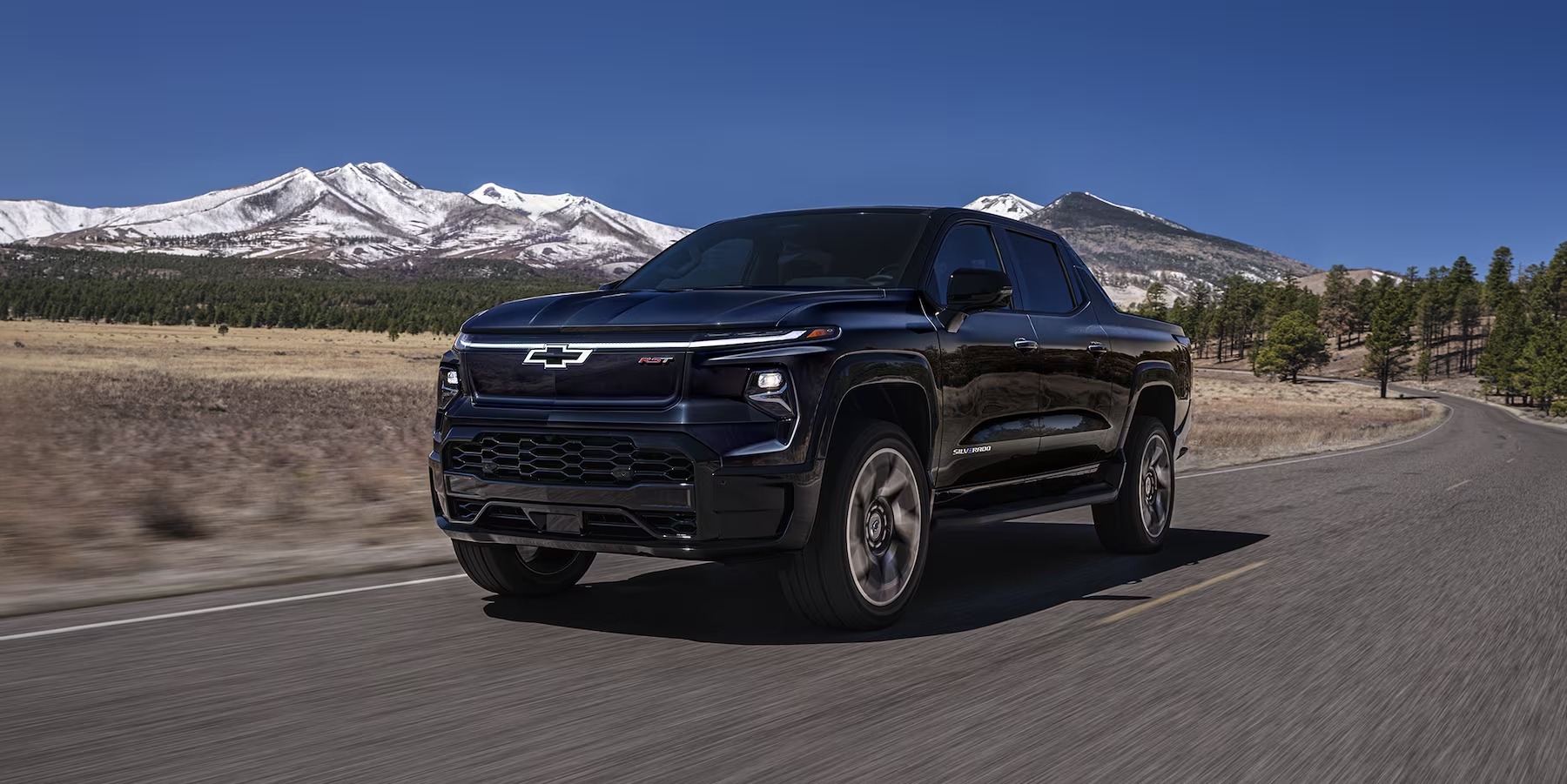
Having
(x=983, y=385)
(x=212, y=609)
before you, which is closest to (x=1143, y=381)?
(x=983, y=385)

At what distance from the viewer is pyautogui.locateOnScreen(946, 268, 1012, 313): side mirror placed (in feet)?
19.2

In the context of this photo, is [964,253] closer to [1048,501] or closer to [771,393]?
[1048,501]

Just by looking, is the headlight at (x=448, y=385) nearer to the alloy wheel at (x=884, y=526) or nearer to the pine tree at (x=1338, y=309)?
the alloy wheel at (x=884, y=526)

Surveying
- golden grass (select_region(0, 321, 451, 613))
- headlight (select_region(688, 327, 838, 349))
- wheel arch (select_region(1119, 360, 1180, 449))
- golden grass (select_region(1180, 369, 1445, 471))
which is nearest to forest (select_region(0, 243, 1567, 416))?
golden grass (select_region(1180, 369, 1445, 471))

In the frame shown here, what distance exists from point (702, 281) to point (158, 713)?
135 inches

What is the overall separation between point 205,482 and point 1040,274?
8.33 meters

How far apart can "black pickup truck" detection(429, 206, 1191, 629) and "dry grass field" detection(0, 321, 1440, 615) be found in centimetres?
244

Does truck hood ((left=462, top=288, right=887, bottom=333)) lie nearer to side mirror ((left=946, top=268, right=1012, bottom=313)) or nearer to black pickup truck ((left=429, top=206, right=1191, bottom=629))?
black pickup truck ((left=429, top=206, right=1191, bottom=629))

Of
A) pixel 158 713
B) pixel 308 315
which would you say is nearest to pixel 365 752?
pixel 158 713

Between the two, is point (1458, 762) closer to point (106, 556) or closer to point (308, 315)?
point (106, 556)

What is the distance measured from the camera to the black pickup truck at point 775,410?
4.96 metres

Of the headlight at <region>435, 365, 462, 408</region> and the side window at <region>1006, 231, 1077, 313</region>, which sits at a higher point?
the side window at <region>1006, 231, 1077, 313</region>

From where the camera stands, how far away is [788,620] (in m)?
5.84

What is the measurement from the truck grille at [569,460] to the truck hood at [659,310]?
512 millimetres
